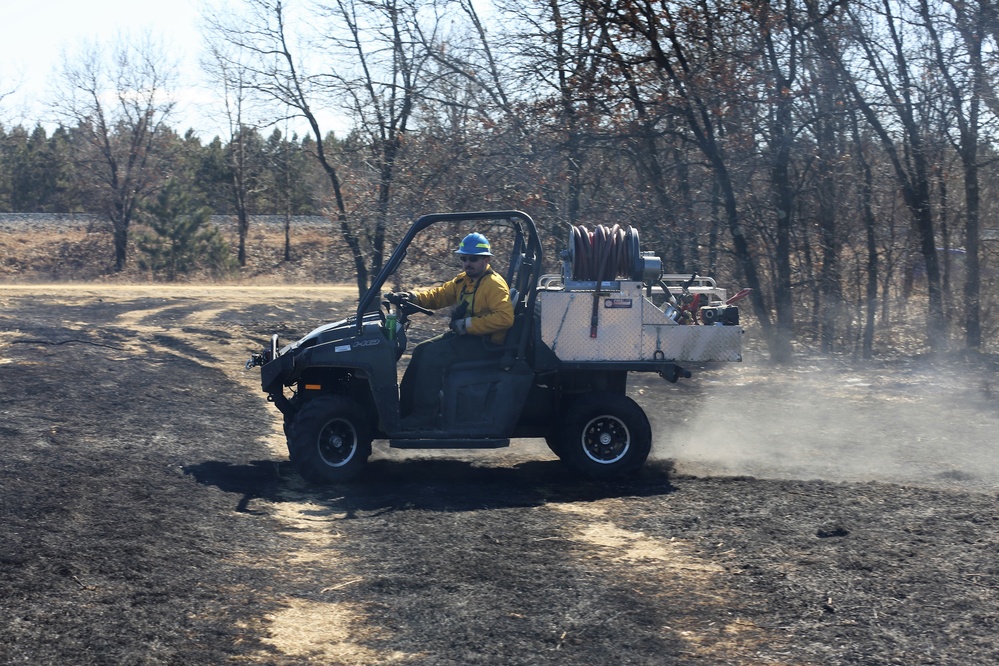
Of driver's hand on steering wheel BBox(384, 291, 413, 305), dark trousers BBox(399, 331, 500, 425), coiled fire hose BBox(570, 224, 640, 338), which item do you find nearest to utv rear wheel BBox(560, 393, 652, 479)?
coiled fire hose BBox(570, 224, 640, 338)

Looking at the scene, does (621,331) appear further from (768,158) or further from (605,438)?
(768,158)

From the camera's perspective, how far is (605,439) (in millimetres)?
9070

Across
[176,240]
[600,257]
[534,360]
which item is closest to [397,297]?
[534,360]

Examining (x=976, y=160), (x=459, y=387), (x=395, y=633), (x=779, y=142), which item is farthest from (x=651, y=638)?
(x=976, y=160)

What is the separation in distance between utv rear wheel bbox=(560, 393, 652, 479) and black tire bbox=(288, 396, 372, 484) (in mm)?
1723

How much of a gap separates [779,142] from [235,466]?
37.5ft

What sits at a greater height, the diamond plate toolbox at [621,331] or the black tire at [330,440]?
the diamond plate toolbox at [621,331]

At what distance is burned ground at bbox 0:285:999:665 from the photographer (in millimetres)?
5078

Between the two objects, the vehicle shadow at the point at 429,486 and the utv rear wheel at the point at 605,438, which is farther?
the utv rear wheel at the point at 605,438

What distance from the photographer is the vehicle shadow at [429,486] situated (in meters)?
8.12

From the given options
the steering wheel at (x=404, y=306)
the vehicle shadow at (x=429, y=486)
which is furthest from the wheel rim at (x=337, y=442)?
the steering wheel at (x=404, y=306)

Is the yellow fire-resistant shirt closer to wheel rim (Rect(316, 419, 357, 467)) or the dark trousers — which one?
the dark trousers

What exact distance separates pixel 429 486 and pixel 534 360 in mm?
1369

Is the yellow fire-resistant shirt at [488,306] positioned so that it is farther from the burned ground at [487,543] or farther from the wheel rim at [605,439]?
the burned ground at [487,543]
